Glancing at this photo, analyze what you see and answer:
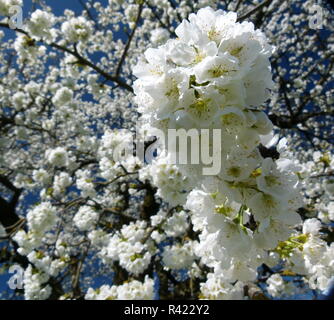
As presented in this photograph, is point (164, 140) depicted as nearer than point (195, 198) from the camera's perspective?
Yes

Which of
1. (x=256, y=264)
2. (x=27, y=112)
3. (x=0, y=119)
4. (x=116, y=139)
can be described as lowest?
(x=256, y=264)

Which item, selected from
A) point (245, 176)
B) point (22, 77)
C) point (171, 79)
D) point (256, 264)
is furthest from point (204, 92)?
point (22, 77)

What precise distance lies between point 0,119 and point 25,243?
4.15 metres

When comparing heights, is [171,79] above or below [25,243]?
above

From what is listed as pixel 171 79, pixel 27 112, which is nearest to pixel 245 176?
pixel 171 79

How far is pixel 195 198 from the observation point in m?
1.17

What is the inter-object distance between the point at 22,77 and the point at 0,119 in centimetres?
384
